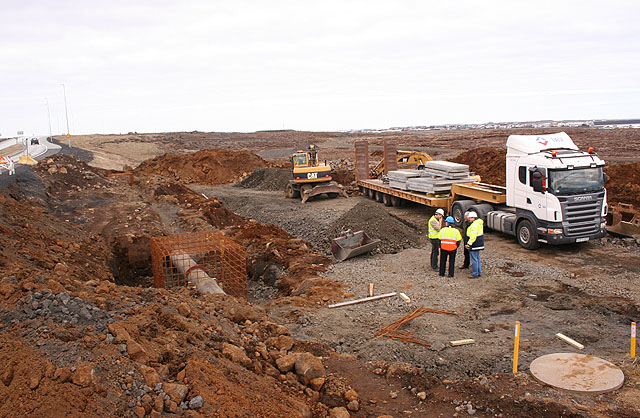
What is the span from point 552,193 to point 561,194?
23 centimetres

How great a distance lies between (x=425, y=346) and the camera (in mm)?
7586

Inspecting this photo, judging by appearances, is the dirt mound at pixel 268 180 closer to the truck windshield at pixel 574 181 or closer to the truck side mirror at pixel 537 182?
the truck side mirror at pixel 537 182

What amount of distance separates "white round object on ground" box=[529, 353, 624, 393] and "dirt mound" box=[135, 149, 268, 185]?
3015 centimetres

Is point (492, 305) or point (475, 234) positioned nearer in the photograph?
point (492, 305)

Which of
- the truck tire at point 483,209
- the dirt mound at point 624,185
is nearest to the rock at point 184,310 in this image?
the truck tire at point 483,209

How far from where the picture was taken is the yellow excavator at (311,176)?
23.5 metres

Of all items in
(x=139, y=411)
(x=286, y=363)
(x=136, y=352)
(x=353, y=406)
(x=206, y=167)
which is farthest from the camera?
(x=206, y=167)

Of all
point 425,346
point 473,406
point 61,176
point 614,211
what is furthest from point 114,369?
point 61,176

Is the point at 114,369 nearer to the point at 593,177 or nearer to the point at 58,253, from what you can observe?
the point at 58,253

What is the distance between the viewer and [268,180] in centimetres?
3083

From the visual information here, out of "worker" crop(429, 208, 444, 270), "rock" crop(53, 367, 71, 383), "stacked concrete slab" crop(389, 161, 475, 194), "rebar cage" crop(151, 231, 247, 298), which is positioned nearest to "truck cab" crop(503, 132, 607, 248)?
"worker" crop(429, 208, 444, 270)

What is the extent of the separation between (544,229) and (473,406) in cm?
820

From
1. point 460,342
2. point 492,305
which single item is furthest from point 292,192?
point 460,342

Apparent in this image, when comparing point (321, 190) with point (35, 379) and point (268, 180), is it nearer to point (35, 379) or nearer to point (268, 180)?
point (268, 180)
